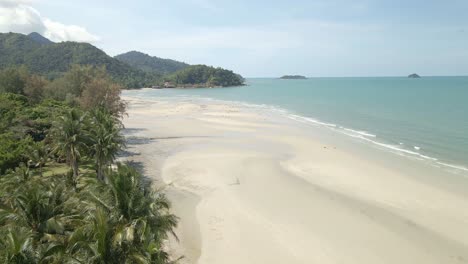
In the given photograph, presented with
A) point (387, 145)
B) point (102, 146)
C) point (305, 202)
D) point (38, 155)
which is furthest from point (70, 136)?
point (387, 145)

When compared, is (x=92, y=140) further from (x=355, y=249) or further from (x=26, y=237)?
(x=355, y=249)

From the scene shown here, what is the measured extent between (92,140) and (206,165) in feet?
38.6

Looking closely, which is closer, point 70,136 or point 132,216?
point 132,216

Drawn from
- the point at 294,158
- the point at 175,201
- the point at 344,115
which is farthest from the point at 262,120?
the point at 175,201

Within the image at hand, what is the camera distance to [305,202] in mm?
24547

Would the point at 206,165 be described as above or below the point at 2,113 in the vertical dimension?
below

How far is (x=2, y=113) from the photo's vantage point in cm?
4097

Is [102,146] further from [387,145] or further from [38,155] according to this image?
[387,145]

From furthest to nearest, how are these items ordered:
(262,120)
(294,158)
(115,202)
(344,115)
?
(344,115) < (262,120) < (294,158) < (115,202)

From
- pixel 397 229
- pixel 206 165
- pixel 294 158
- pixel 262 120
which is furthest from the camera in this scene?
pixel 262 120

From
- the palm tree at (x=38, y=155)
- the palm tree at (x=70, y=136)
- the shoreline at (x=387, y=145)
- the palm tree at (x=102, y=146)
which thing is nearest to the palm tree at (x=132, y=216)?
the palm tree at (x=102, y=146)

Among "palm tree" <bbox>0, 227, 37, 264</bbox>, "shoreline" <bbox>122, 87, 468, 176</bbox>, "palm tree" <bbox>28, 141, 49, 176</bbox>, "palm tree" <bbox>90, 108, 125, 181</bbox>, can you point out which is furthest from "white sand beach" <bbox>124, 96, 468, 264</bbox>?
"palm tree" <bbox>28, 141, 49, 176</bbox>

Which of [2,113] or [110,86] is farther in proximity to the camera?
[110,86]

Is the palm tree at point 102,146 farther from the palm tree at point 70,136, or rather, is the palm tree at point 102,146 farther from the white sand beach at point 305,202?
the white sand beach at point 305,202
